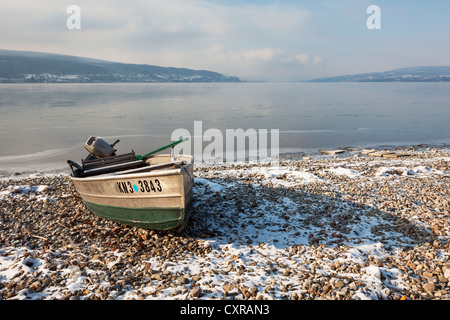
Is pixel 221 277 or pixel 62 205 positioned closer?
pixel 221 277

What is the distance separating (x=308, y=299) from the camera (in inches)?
225

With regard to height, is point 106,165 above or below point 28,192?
above

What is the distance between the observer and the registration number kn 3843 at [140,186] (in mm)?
7932

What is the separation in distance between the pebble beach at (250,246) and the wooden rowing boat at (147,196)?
0.50 metres

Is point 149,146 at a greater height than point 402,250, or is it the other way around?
point 149,146

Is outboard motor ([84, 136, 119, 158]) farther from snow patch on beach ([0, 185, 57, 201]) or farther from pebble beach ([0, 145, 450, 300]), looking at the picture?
snow patch on beach ([0, 185, 57, 201])

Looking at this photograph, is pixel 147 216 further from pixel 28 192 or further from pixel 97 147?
pixel 28 192

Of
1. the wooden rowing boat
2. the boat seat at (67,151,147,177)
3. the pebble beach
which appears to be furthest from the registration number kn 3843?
the boat seat at (67,151,147,177)

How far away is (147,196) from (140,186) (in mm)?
335

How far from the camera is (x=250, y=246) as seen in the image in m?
7.92

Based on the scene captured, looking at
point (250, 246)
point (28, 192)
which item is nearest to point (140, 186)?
point (250, 246)

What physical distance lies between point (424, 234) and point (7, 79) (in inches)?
9260

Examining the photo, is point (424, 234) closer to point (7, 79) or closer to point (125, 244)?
point (125, 244)
